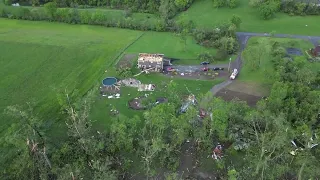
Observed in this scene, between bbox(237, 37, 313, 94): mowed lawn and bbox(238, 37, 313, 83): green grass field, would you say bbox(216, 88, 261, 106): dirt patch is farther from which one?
bbox(238, 37, 313, 83): green grass field

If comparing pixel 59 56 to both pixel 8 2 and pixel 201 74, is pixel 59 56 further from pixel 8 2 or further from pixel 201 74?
pixel 8 2

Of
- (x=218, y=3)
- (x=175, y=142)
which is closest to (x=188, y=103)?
(x=175, y=142)

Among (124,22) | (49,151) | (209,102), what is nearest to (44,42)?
(124,22)

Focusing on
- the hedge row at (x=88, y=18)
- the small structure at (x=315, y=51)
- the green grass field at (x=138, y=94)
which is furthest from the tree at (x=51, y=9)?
the small structure at (x=315, y=51)

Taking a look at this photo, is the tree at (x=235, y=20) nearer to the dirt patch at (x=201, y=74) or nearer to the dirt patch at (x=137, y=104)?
the dirt patch at (x=201, y=74)

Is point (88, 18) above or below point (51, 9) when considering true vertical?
below

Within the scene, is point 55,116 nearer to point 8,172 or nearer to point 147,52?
point 8,172
